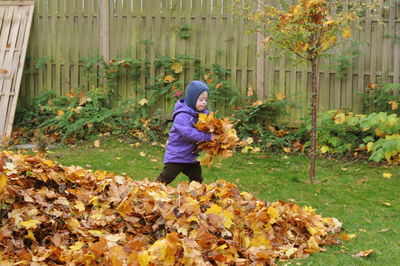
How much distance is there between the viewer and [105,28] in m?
10.6

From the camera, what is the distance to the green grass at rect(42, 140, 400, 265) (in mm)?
4828

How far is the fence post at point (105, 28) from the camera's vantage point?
34.6 feet

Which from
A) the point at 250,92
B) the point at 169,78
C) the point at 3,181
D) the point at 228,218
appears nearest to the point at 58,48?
the point at 169,78

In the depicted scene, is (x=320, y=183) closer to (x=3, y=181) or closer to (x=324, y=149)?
(x=324, y=149)

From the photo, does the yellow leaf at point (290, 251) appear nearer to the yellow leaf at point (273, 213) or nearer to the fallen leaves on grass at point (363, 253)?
the yellow leaf at point (273, 213)

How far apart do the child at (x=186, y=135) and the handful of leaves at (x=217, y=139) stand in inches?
6.1

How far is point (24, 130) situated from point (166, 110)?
264cm

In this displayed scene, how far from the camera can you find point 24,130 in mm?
10523

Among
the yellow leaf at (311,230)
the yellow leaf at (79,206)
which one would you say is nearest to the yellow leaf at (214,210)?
the yellow leaf at (311,230)

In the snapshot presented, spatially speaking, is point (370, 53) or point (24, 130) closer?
point (370, 53)

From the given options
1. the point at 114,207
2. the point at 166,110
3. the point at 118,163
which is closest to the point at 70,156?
the point at 118,163

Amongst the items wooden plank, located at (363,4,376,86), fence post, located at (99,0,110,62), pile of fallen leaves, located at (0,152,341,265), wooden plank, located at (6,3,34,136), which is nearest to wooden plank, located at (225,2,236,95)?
wooden plank, located at (363,4,376,86)

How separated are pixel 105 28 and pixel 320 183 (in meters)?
5.25

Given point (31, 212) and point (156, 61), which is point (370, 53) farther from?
point (31, 212)
